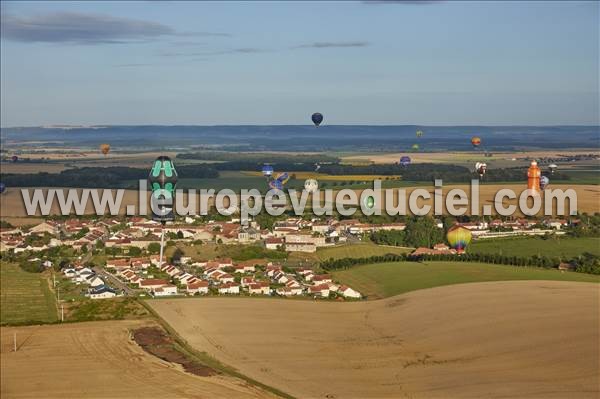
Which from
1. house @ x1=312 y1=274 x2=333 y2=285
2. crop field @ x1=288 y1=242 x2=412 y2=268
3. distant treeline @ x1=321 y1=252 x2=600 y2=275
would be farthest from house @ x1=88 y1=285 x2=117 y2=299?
crop field @ x1=288 y1=242 x2=412 y2=268

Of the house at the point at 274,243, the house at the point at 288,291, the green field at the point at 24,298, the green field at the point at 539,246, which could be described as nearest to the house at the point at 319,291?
the house at the point at 288,291

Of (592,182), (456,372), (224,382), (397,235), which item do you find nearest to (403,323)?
(456,372)

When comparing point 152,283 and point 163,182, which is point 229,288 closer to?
point 152,283

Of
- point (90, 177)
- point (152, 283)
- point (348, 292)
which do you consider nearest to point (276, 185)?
point (90, 177)

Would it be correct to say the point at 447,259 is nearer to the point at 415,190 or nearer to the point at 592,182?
the point at 592,182

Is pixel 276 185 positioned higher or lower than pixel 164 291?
higher

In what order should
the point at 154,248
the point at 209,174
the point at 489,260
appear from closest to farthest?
the point at 489,260
the point at 154,248
the point at 209,174
